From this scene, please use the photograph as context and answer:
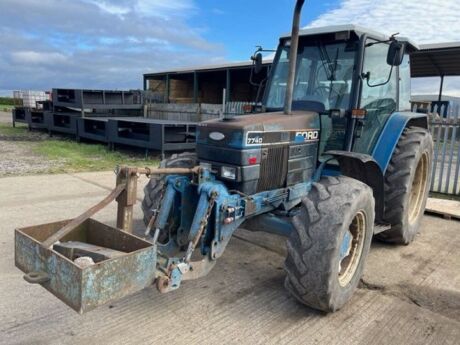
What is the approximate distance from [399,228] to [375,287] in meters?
1.00

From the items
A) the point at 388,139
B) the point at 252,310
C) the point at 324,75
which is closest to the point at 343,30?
the point at 324,75

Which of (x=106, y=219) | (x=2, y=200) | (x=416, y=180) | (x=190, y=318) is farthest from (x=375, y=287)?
(x=2, y=200)

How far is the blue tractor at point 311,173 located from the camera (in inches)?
115

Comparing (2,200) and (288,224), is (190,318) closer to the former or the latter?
(288,224)

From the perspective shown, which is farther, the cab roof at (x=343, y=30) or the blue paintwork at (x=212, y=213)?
the cab roof at (x=343, y=30)

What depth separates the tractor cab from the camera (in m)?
3.86

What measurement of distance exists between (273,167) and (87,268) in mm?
1882

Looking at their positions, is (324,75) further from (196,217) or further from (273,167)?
(196,217)

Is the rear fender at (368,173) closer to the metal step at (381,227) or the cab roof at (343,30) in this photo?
the metal step at (381,227)

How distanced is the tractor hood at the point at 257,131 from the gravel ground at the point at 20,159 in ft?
20.9

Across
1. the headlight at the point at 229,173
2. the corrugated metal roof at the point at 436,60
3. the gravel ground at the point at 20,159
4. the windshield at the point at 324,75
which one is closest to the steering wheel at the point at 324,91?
the windshield at the point at 324,75

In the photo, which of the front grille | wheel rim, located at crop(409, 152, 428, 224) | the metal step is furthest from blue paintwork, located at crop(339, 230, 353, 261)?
wheel rim, located at crop(409, 152, 428, 224)

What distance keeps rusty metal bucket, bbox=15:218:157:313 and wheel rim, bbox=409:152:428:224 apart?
384 cm

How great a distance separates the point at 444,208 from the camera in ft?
20.0
